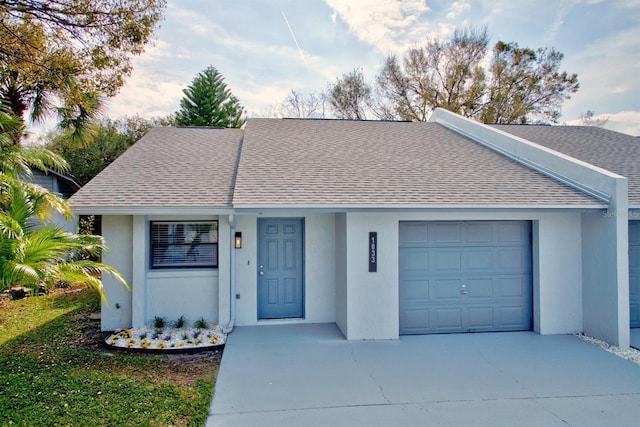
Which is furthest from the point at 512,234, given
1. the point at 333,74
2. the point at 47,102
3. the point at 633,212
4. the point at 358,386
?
the point at 333,74

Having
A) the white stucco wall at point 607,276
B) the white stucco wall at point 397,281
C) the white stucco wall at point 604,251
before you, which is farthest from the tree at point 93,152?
the white stucco wall at point 607,276

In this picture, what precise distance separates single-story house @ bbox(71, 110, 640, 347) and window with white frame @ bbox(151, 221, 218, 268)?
1.0 inches

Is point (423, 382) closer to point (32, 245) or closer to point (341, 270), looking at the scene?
point (341, 270)

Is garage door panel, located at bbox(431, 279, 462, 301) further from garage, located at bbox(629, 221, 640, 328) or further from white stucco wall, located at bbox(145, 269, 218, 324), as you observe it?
white stucco wall, located at bbox(145, 269, 218, 324)

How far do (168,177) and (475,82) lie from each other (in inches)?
821

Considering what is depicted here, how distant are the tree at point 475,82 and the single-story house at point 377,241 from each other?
15.2m

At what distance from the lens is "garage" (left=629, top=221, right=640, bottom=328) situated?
27.1ft

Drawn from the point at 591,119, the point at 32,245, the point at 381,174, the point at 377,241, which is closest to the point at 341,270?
the point at 377,241

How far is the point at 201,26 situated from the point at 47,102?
4.29m

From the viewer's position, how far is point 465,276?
7.98 metres

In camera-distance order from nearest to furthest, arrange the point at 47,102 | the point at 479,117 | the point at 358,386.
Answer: the point at 358,386 < the point at 47,102 < the point at 479,117

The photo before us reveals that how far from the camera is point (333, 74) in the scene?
2566 cm

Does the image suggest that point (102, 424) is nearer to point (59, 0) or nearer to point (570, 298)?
point (59, 0)

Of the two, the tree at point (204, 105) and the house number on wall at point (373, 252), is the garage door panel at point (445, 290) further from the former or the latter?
the tree at point (204, 105)
